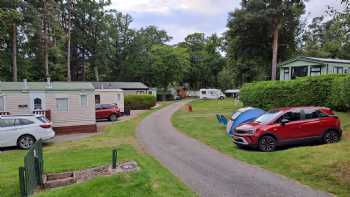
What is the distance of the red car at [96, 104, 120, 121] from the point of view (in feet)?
76.7

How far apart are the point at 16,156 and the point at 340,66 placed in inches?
1020

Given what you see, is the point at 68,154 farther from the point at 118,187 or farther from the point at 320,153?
the point at 320,153

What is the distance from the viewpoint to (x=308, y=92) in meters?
17.1

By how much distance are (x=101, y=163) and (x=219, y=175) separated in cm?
395

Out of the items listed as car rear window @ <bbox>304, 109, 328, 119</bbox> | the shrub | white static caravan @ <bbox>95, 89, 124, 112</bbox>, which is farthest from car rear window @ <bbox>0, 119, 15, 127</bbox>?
white static caravan @ <bbox>95, 89, 124, 112</bbox>

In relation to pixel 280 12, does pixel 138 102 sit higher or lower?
lower

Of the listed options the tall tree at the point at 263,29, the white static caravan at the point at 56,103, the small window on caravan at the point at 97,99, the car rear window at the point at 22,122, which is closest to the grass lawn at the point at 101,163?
the car rear window at the point at 22,122

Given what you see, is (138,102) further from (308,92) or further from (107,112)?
(308,92)

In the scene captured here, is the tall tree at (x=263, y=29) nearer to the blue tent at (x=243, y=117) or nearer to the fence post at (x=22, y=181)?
the blue tent at (x=243, y=117)

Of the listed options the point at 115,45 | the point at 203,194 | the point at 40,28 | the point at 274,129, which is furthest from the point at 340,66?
the point at 115,45

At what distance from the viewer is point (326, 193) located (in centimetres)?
546

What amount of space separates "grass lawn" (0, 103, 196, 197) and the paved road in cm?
52

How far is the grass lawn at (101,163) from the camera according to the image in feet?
16.7

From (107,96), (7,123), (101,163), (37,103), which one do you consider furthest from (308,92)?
(107,96)
